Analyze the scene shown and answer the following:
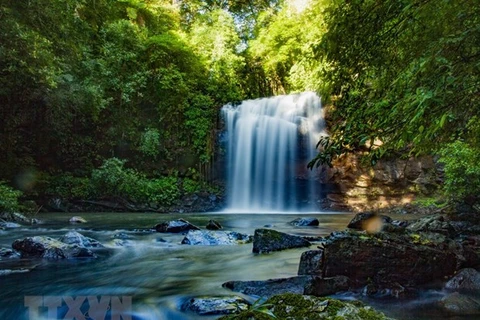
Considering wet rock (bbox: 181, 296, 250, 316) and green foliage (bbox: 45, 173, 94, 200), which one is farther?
green foliage (bbox: 45, 173, 94, 200)

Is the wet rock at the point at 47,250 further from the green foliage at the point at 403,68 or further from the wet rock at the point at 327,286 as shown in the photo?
the green foliage at the point at 403,68

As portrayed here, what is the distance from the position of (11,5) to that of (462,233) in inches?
521

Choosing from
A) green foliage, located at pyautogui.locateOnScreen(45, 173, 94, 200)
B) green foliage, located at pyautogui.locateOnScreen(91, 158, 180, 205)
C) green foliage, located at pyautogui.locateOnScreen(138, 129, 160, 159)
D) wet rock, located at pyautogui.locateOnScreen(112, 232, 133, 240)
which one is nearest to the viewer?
wet rock, located at pyautogui.locateOnScreen(112, 232, 133, 240)

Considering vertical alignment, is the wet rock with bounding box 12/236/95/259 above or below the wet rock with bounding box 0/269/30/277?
above

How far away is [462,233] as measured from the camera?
7781mm

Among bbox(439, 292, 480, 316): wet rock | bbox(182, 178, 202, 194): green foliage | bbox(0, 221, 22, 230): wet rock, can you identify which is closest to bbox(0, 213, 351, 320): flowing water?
bbox(439, 292, 480, 316): wet rock

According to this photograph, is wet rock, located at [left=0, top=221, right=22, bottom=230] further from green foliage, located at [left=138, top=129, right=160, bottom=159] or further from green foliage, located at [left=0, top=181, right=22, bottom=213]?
green foliage, located at [left=138, top=129, right=160, bottom=159]

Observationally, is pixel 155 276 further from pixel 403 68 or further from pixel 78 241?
pixel 403 68

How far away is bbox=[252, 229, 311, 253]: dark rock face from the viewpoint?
675 cm

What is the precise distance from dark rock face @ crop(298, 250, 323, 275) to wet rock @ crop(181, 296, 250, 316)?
126 cm

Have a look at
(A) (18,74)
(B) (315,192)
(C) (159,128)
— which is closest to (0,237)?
(A) (18,74)

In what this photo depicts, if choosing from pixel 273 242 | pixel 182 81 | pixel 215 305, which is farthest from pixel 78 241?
pixel 182 81

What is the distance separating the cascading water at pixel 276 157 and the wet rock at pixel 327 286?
14.5 meters

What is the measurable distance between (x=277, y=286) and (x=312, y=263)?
873 millimetres
